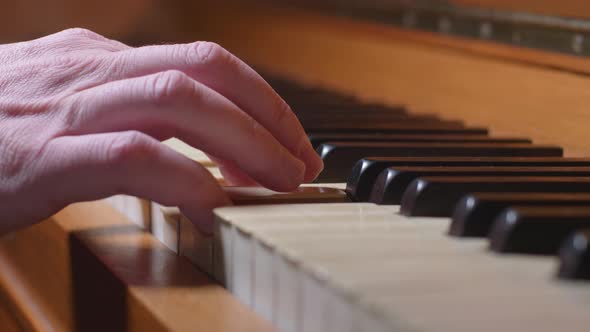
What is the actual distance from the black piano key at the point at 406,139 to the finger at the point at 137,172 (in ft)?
1.04

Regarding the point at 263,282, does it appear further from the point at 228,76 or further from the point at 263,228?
the point at 228,76

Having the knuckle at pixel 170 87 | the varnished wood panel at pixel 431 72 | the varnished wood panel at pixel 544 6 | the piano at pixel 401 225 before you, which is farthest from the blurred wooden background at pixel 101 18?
the knuckle at pixel 170 87

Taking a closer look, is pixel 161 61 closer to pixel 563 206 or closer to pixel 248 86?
pixel 248 86

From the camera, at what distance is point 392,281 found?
1.85ft

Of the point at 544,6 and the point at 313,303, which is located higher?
the point at 544,6

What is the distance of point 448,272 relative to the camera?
590 millimetres

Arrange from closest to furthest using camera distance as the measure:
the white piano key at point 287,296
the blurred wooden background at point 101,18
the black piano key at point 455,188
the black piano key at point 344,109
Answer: the white piano key at point 287,296 → the black piano key at point 455,188 → the black piano key at point 344,109 → the blurred wooden background at point 101,18

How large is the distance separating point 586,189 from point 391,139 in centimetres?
32

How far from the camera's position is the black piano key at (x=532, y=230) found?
64 centimetres

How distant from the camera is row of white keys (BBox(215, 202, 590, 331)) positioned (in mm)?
511

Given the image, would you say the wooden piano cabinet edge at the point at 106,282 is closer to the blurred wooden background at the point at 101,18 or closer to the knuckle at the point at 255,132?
the knuckle at the point at 255,132

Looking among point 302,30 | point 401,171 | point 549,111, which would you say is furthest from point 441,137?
point 302,30

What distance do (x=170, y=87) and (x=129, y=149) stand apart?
7cm

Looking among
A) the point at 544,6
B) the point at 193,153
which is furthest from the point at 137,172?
the point at 544,6
